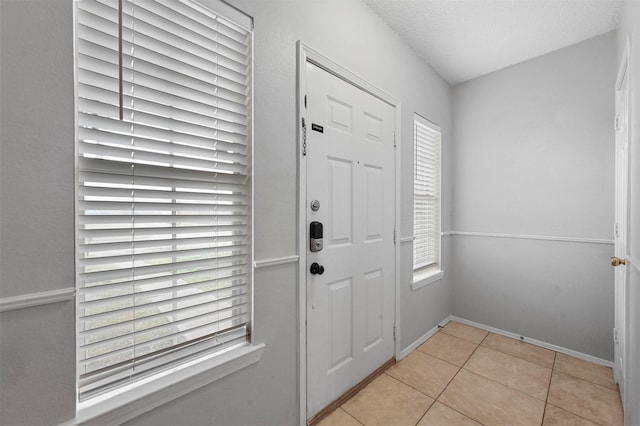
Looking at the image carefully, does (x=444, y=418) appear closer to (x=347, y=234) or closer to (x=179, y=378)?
(x=347, y=234)

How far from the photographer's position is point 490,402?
5.96ft

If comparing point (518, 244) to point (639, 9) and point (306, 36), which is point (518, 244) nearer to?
point (639, 9)

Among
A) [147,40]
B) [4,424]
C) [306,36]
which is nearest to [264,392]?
[4,424]

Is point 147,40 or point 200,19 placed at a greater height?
point 200,19

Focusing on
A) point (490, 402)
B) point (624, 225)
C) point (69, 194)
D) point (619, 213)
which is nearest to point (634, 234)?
point (624, 225)

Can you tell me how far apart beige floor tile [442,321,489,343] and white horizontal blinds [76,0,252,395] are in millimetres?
2452

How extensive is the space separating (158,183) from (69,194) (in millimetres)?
264

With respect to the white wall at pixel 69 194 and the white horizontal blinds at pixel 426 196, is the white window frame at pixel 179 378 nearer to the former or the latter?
→ the white wall at pixel 69 194

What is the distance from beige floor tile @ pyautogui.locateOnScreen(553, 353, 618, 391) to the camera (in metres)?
2.03

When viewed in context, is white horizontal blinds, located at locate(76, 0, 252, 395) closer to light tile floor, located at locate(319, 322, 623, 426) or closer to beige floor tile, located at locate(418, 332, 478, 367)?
light tile floor, located at locate(319, 322, 623, 426)

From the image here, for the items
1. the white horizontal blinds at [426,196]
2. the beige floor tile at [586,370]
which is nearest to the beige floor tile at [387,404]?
the white horizontal blinds at [426,196]

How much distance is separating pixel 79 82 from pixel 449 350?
309 cm

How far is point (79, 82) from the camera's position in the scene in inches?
35.1

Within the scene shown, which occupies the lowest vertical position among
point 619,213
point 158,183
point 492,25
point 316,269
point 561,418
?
point 561,418
